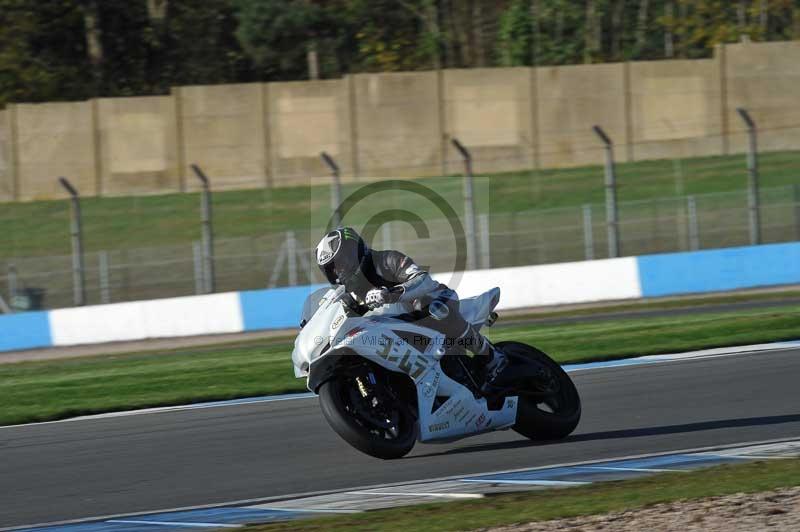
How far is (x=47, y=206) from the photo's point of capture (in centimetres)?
3334

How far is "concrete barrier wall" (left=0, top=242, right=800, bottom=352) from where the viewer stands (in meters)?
21.1

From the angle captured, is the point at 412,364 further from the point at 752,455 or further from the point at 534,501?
the point at 752,455

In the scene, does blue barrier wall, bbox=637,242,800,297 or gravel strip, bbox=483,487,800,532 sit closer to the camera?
gravel strip, bbox=483,487,800,532

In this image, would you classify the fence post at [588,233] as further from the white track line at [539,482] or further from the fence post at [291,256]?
the white track line at [539,482]

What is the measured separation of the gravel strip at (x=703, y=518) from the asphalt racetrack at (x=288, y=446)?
1674 millimetres

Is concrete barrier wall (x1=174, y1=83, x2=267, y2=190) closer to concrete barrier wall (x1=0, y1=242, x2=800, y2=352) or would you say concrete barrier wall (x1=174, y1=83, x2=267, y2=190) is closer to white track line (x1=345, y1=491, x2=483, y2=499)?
concrete barrier wall (x1=0, y1=242, x2=800, y2=352)

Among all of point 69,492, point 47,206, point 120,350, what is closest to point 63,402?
point 69,492

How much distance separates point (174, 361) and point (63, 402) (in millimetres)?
3850

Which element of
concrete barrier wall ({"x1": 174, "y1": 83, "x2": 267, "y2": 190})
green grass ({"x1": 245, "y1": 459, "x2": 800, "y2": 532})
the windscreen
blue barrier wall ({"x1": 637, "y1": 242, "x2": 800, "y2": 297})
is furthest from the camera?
concrete barrier wall ({"x1": 174, "y1": 83, "x2": 267, "y2": 190})

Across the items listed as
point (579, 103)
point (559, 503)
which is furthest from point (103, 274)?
point (559, 503)

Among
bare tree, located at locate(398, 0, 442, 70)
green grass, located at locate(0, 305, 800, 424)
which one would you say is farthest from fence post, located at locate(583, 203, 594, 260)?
bare tree, located at locate(398, 0, 442, 70)

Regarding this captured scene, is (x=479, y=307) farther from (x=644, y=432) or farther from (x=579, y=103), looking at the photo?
(x=579, y=103)

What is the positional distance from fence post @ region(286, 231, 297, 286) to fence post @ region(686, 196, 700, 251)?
7.37m

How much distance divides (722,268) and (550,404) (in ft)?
45.4
